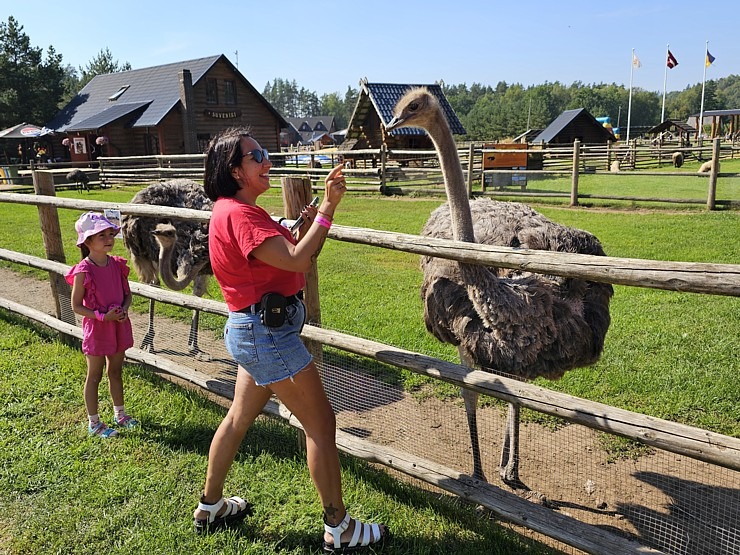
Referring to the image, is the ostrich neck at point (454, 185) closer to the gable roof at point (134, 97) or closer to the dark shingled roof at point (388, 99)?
the dark shingled roof at point (388, 99)

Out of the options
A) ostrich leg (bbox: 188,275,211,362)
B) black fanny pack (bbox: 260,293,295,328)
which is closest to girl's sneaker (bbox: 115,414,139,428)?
ostrich leg (bbox: 188,275,211,362)

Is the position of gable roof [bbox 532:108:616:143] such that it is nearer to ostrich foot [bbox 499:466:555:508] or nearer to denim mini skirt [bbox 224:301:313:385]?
ostrich foot [bbox 499:466:555:508]

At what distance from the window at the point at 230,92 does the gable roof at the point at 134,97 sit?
587mm

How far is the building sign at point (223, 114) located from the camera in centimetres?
2975

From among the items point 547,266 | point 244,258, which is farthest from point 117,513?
point 547,266

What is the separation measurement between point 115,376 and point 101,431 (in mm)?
339

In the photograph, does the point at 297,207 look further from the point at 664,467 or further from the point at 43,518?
the point at 664,467

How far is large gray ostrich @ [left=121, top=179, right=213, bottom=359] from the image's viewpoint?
526 centimetres

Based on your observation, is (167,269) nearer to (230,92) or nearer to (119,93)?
(230,92)

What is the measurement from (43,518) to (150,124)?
2721cm

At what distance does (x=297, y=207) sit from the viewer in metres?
3.16

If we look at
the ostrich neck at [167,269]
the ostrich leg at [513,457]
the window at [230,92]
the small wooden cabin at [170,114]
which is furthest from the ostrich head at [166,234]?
the window at [230,92]

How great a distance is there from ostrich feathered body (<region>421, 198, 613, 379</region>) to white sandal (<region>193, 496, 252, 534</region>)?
139 centimetres

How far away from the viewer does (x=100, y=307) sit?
372 centimetres
